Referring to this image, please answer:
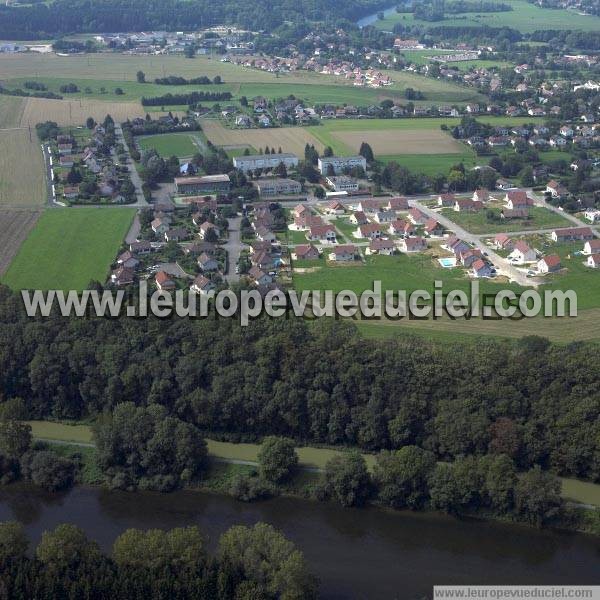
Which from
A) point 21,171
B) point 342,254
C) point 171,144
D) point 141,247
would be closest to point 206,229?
point 141,247

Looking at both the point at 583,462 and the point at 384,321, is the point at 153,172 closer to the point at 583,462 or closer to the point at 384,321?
the point at 384,321

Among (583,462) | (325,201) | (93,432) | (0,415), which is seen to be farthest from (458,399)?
(325,201)

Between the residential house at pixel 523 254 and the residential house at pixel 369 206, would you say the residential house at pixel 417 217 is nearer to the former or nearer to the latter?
the residential house at pixel 369 206

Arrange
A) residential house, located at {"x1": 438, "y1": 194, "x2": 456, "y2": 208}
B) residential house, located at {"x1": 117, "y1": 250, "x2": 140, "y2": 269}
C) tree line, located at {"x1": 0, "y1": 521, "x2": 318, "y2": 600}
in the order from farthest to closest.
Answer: residential house, located at {"x1": 438, "y1": 194, "x2": 456, "y2": 208} < residential house, located at {"x1": 117, "y1": 250, "x2": 140, "y2": 269} < tree line, located at {"x1": 0, "y1": 521, "x2": 318, "y2": 600}

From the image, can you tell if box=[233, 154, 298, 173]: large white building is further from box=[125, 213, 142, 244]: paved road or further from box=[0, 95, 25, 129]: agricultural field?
box=[0, 95, 25, 129]: agricultural field

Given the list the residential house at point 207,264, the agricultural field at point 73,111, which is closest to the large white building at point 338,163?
the residential house at point 207,264

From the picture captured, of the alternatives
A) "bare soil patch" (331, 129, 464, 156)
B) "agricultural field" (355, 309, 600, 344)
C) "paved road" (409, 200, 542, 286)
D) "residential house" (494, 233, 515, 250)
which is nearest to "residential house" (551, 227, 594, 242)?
"residential house" (494, 233, 515, 250)
